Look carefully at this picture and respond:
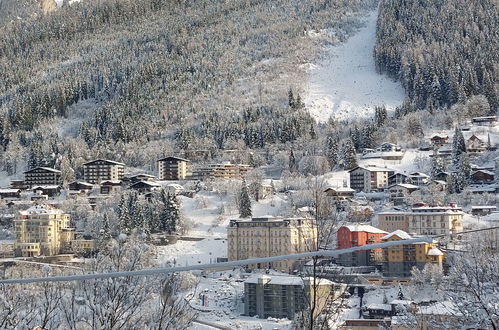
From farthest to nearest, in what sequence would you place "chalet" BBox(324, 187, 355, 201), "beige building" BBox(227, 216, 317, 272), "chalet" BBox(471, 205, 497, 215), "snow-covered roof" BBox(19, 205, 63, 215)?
"chalet" BBox(324, 187, 355, 201) < "snow-covered roof" BBox(19, 205, 63, 215) < "chalet" BBox(471, 205, 497, 215) < "beige building" BBox(227, 216, 317, 272)

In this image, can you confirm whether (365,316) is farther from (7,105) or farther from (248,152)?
(7,105)

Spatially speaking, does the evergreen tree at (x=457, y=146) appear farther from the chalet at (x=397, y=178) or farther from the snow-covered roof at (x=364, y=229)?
the snow-covered roof at (x=364, y=229)

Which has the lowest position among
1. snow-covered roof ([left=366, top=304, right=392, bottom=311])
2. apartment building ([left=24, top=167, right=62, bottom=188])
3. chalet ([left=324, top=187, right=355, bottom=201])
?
snow-covered roof ([left=366, top=304, right=392, bottom=311])

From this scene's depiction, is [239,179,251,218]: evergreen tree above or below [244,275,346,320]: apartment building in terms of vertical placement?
above

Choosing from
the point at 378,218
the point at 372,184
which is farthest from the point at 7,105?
the point at 378,218

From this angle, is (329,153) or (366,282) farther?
(329,153)

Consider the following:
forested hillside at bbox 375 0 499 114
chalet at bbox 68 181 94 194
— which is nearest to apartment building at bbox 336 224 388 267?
chalet at bbox 68 181 94 194

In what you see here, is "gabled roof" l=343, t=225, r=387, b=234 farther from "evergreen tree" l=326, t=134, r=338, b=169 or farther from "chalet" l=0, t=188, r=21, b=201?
"chalet" l=0, t=188, r=21, b=201
